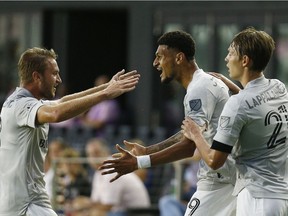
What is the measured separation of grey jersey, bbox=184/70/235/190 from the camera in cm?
883

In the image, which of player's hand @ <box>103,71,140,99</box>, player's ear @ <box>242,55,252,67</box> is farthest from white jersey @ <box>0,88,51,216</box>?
player's ear @ <box>242,55,252,67</box>

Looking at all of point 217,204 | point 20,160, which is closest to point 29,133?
point 20,160

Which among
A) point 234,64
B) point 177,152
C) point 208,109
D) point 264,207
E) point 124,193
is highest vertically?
point 234,64

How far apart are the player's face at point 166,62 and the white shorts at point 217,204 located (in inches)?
38.6

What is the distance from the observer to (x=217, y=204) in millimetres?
9164

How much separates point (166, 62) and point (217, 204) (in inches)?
47.6

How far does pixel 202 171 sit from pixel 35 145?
1354mm

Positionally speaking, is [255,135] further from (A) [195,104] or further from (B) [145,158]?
(B) [145,158]

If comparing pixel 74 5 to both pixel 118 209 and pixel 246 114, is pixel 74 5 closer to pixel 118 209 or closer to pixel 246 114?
pixel 118 209

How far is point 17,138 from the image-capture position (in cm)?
905

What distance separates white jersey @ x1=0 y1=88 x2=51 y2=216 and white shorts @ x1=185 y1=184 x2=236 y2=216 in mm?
1253

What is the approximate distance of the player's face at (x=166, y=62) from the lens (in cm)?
919

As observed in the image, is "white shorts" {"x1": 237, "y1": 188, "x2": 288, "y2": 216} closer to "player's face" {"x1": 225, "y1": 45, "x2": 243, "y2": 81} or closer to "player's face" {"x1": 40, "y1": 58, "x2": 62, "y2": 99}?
"player's face" {"x1": 225, "y1": 45, "x2": 243, "y2": 81}

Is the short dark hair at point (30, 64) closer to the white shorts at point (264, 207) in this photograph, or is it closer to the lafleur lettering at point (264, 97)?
the lafleur lettering at point (264, 97)
